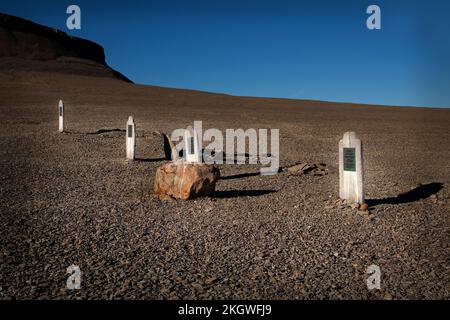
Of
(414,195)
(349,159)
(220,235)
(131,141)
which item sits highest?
(131,141)

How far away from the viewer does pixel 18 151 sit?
1502 cm

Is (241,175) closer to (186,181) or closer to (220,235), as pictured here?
(186,181)

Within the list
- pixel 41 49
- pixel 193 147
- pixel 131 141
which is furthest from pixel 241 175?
pixel 41 49

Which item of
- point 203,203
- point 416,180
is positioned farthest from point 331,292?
point 416,180

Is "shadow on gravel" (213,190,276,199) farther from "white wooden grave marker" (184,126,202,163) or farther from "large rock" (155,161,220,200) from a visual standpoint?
"white wooden grave marker" (184,126,202,163)

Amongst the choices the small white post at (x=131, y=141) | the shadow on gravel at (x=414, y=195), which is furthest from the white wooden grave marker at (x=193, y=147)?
the shadow on gravel at (x=414, y=195)

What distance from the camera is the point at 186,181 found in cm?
874

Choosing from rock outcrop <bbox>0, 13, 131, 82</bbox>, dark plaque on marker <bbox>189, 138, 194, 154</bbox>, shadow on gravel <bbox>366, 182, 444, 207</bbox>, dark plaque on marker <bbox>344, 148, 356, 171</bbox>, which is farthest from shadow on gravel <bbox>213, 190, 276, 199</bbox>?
rock outcrop <bbox>0, 13, 131, 82</bbox>

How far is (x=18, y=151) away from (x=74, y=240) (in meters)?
10.7

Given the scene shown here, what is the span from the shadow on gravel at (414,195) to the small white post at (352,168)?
1.82 ft

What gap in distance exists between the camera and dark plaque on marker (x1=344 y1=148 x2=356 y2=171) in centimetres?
803

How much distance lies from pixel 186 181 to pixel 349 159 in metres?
3.53

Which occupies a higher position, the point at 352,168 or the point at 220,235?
the point at 352,168

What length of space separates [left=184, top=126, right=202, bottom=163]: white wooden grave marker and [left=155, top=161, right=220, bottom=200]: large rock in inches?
121
